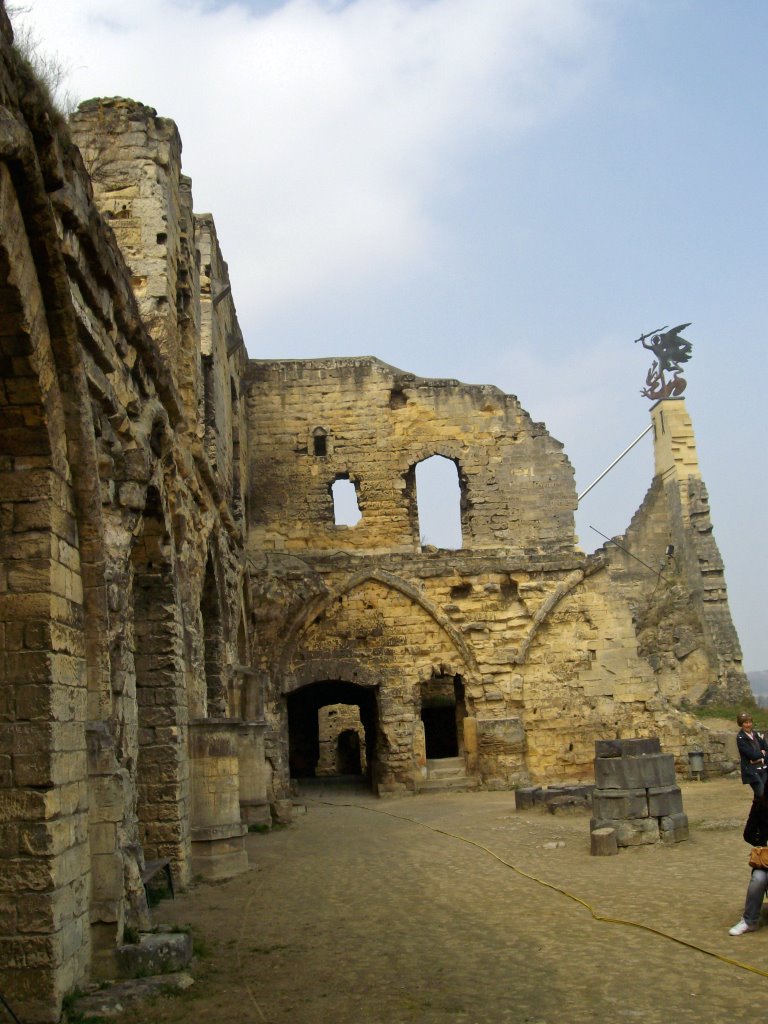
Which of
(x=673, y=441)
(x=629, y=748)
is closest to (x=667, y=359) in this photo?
(x=673, y=441)

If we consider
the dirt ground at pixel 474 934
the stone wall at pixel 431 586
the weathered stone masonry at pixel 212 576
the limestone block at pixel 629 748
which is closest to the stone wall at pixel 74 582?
the weathered stone masonry at pixel 212 576

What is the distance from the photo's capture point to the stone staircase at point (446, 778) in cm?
1541

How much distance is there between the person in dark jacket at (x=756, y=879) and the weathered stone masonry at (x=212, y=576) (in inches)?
139

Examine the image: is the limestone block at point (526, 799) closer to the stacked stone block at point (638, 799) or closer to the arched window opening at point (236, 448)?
the stacked stone block at point (638, 799)

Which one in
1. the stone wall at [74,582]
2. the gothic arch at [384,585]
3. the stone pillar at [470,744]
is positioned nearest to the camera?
the stone wall at [74,582]

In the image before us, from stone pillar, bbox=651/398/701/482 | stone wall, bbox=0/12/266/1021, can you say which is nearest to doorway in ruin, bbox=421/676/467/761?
stone pillar, bbox=651/398/701/482

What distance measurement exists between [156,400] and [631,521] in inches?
845

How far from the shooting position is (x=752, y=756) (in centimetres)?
631

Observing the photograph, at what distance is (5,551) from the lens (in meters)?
4.59

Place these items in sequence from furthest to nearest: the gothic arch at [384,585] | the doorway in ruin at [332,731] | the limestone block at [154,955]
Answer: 1. the doorway in ruin at [332,731]
2. the gothic arch at [384,585]
3. the limestone block at [154,955]

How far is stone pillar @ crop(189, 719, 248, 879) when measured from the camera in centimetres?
853

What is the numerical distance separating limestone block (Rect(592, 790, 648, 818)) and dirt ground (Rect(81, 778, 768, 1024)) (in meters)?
0.36

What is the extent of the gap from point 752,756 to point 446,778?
9786 mm

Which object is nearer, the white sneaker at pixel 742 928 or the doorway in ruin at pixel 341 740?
the white sneaker at pixel 742 928
